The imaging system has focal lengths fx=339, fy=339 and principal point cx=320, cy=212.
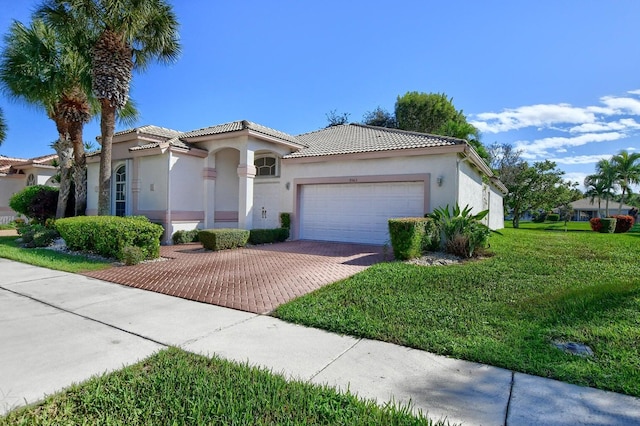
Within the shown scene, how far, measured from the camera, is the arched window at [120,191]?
16.3m

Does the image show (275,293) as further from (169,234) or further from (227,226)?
(227,226)

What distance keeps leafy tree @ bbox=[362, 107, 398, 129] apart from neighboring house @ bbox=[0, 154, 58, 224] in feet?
96.7

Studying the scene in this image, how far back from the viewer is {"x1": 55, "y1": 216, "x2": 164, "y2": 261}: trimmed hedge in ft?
32.6

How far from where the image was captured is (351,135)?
18.4 meters

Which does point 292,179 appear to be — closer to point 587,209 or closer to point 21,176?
point 21,176

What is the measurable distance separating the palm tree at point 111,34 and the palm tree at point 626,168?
5131 cm

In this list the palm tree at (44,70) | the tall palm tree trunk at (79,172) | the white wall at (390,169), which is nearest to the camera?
the white wall at (390,169)

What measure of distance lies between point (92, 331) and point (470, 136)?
2952cm

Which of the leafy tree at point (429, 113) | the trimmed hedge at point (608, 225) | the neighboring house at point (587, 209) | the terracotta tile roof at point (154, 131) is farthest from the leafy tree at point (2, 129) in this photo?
the neighboring house at point (587, 209)

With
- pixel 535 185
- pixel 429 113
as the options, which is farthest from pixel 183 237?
pixel 535 185

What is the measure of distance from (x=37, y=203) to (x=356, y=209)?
1724 centimetres

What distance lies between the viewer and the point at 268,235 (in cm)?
1442

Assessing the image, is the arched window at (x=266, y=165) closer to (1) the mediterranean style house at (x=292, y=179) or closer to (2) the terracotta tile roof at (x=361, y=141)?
(1) the mediterranean style house at (x=292, y=179)

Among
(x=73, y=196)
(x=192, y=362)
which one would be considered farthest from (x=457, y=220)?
(x=73, y=196)
